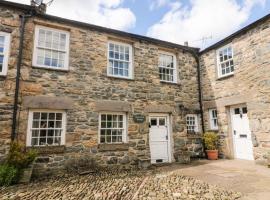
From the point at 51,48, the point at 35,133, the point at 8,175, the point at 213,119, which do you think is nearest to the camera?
the point at 8,175

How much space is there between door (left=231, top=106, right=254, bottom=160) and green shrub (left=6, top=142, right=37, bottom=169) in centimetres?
830

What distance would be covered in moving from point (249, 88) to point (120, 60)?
18.4 feet

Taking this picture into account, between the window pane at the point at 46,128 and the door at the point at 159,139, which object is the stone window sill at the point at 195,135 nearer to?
the door at the point at 159,139

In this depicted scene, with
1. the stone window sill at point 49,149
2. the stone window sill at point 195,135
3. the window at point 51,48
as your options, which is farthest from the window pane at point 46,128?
the stone window sill at point 195,135

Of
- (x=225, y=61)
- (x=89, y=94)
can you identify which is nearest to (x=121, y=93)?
(x=89, y=94)

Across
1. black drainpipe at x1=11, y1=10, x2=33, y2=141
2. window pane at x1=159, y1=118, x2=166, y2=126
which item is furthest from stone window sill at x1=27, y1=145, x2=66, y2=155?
window pane at x1=159, y1=118, x2=166, y2=126

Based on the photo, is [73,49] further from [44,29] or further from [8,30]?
[8,30]

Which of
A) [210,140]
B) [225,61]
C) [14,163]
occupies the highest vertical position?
[225,61]

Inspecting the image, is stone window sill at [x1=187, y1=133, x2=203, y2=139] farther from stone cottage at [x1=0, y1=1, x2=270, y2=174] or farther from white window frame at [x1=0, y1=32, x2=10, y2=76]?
white window frame at [x1=0, y1=32, x2=10, y2=76]

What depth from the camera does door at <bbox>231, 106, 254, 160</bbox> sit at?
862cm

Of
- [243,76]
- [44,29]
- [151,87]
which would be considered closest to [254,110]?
[243,76]

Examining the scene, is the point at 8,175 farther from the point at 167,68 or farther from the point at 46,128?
the point at 167,68

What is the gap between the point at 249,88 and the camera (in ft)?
27.6

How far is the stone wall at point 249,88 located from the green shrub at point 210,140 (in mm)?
318
